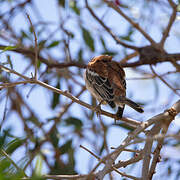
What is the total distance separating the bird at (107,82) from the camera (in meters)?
3.39

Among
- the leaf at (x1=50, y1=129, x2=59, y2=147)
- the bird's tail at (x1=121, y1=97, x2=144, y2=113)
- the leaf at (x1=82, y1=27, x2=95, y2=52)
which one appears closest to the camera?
the bird's tail at (x1=121, y1=97, x2=144, y2=113)

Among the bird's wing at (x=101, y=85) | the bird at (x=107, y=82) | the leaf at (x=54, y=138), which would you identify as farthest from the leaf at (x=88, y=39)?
the leaf at (x=54, y=138)

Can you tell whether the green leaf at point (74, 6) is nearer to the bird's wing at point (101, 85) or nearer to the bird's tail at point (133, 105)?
the bird's wing at point (101, 85)

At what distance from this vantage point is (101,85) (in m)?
3.74

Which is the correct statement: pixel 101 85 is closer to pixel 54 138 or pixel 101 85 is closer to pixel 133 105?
pixel 133 105

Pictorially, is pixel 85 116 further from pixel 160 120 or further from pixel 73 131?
pixel 160 120

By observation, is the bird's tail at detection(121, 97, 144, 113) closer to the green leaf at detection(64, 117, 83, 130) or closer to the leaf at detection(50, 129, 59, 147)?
the green leaf at detection(64, 117, 83, 130)

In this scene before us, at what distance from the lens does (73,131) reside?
4.34m

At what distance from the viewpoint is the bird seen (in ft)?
11.1

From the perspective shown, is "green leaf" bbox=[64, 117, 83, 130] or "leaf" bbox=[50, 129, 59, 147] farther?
"green leaf" bbox=[64, 117, 83, 130]

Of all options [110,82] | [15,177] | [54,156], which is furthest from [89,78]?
[15,177]

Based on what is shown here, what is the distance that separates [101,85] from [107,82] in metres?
0.11

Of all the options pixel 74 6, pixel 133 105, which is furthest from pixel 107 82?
pixel 74 6

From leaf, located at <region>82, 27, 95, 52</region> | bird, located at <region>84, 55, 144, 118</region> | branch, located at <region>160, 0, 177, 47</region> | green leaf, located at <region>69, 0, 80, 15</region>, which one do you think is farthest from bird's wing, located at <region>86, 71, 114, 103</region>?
green leaf, located at <region>69, 0, 80, 15</region>
